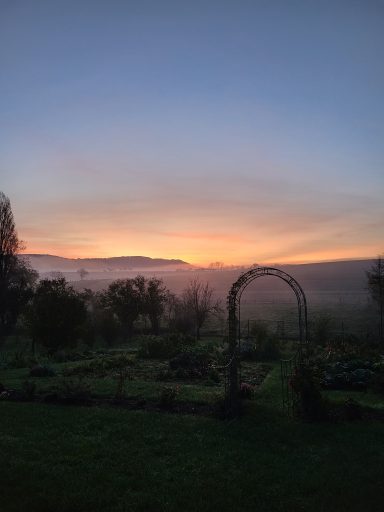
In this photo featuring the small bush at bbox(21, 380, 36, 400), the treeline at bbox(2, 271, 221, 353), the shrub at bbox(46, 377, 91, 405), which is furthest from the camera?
the treeline at bbox(2, 271, 221, 353)

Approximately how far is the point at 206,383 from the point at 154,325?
77.0ft

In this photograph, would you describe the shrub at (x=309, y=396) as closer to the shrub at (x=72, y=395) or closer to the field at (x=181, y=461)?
the field at (x=181, y=461)

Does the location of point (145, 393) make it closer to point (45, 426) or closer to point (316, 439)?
point (45, 426)

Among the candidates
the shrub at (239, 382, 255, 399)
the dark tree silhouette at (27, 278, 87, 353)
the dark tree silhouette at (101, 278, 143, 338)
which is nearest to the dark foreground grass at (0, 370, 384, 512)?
the shrub at (239, 382, 255, 399)

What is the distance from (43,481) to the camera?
22.5ft

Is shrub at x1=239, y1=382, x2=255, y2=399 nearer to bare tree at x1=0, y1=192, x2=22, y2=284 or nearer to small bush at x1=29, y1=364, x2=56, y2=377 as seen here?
small bush at x1=29, y1=364, x2=56, y2=377

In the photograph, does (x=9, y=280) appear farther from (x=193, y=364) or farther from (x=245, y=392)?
(x=245, y=392)

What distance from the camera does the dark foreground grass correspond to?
6.23 metres

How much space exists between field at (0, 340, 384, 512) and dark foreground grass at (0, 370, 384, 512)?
0.7 inches

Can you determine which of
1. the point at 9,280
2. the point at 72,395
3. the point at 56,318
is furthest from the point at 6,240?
the point at 72,395

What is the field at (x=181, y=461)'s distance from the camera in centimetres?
625

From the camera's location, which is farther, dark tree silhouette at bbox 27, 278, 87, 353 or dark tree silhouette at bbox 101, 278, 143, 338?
dark tree silhouette at bbox 101, 278, 143, 338

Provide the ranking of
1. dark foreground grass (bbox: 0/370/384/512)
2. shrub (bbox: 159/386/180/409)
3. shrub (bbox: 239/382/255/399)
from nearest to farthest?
dark foreground grass (bbox: 0/370/384/512) < shrub (bbox: 159/386/180/409) < shrub (bbox: 239/382/255/399)

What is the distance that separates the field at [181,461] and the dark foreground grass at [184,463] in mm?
18
